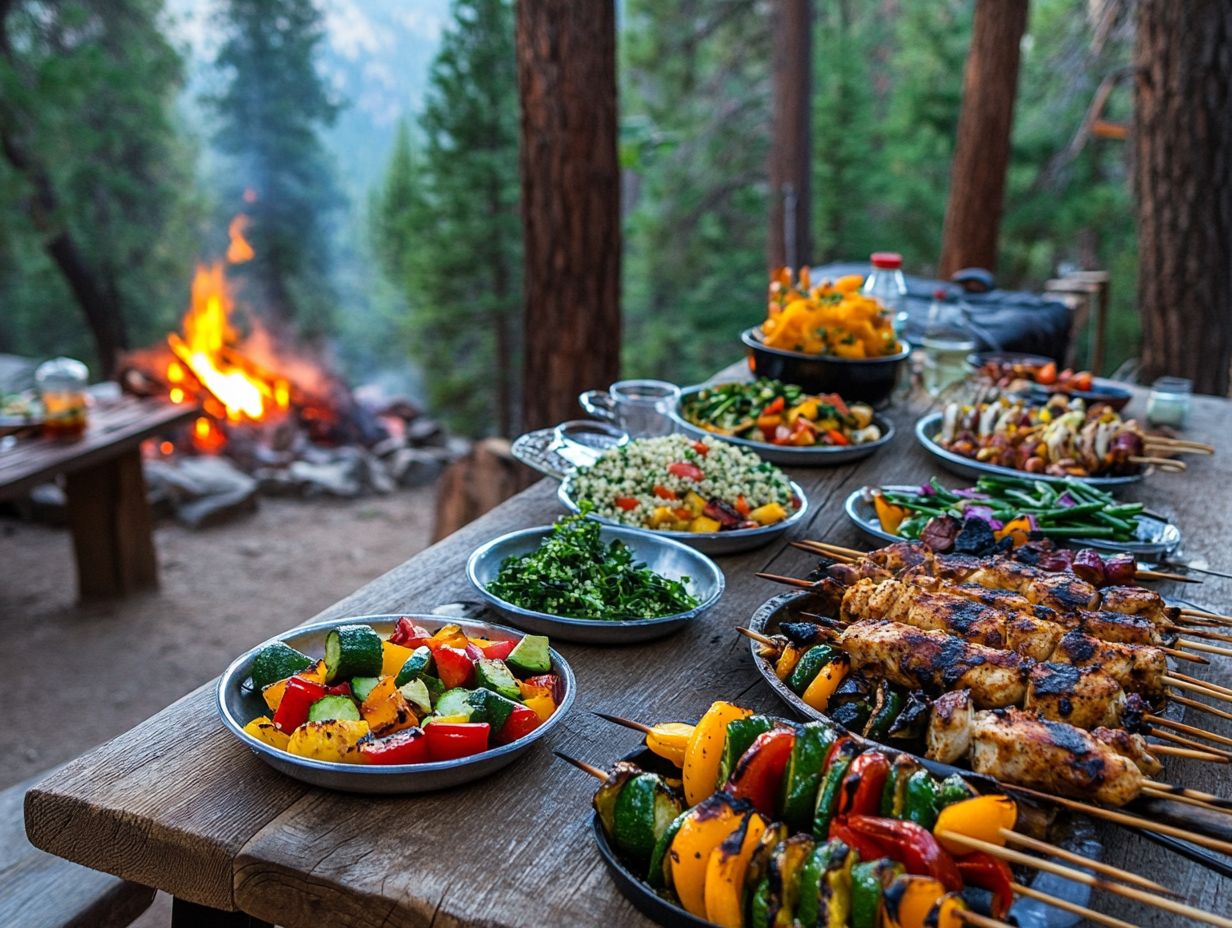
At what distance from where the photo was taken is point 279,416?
11.3 m

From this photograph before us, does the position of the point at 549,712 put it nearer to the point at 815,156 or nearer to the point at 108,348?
the point at 108,348

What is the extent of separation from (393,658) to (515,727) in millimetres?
280

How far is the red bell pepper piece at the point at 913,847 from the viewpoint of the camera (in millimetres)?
1296

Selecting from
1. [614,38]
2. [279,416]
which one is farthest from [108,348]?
[614,38]

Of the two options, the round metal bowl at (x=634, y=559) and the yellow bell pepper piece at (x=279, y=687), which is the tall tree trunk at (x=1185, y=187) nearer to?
the round metal bowl at (x=634, y=559)

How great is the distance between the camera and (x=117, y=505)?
663 centimetres

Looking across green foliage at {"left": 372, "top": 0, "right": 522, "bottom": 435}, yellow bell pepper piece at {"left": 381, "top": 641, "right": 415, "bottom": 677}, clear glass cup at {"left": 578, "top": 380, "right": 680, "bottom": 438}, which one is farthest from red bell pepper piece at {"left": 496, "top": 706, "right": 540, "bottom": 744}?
green foliage at {"left": 372, "top": 0, "right": 522, "bottom": 435}

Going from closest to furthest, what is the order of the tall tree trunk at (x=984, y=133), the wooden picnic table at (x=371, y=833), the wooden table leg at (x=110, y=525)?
the wooden picnic table at (x=371, y=833) < the wooden table leg at (x=110, y=525) < the tall tree trunk at (x=984, y=133)

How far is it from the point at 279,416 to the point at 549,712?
10.3 meters

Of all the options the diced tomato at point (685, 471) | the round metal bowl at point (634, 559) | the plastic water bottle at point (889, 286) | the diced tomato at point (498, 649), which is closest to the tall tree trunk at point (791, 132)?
the plastic water bottle at point (889, 286)

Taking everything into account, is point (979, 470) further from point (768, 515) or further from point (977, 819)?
point (977, 819)

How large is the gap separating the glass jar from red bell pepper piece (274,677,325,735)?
4.64 m

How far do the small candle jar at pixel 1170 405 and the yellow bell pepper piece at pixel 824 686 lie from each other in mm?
3095

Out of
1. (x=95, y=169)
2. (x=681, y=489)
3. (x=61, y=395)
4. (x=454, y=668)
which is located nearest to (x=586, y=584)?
(x=454, y=668)
